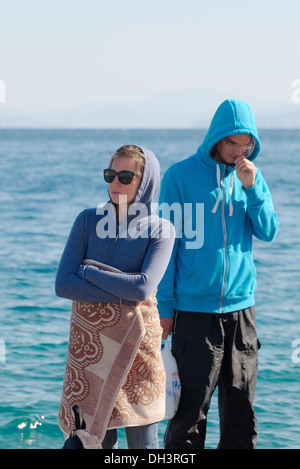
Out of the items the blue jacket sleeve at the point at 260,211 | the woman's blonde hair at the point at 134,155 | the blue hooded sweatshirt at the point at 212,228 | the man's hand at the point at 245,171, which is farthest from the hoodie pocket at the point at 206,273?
the woman's blonde hair at the point at 134,155

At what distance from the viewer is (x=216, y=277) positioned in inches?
132

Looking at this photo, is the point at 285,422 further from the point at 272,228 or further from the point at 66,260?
the point at 66,260

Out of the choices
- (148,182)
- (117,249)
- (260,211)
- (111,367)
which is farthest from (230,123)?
(111,367)

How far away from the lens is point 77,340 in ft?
9.80

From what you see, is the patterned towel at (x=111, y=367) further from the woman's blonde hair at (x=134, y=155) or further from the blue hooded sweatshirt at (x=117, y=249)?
the woman's blonde hair at (x=134, y=155)

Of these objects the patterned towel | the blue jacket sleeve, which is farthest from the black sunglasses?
the blue jacket sleeve

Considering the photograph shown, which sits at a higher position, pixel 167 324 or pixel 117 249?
pixel 117 249

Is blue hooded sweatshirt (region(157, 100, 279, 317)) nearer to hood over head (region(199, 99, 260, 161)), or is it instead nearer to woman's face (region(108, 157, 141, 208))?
hood over head (region(199, 99, 260, 161))

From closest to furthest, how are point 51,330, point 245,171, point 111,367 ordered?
point 111,367, point 245,171, point 51,330

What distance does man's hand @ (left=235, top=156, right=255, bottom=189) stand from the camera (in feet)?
10.8

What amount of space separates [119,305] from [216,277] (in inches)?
23.1

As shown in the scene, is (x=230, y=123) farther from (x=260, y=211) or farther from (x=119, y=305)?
(x=119, y=305)

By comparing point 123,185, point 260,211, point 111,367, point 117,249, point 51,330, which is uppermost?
point 123,185
